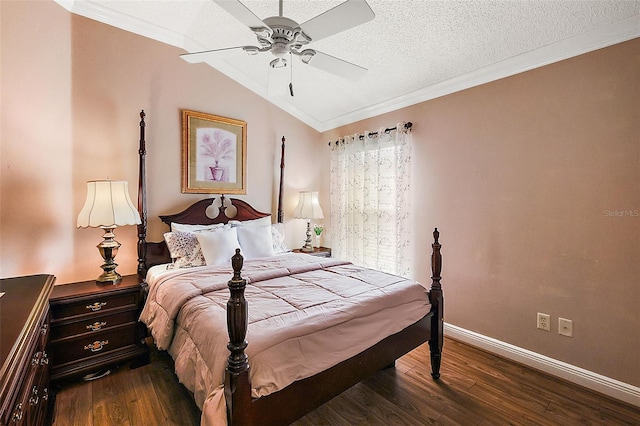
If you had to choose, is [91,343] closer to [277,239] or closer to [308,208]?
[277,239]

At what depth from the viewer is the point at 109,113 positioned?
279cm

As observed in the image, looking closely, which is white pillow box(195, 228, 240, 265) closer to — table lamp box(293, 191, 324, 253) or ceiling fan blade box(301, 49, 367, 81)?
table lamp box(293, 191, 324, 253)

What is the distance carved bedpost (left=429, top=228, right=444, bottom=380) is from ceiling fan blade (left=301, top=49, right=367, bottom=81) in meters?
1.28

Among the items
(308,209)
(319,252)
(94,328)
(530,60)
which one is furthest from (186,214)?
(530,60)

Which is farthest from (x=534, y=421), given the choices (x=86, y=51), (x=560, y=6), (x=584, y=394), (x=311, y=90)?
(x=86, y=51)

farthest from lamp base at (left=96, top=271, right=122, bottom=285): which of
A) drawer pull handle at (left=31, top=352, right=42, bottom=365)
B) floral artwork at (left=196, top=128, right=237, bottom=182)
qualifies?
→ floral artwork at (left=196, top=128, right=237, bottom=182)

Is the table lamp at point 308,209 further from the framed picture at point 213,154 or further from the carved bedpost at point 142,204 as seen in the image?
the carved bedpost at point 142,204

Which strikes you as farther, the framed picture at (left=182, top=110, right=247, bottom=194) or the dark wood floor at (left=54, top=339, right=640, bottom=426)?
the framed picture at (left=182, top=110, right=247, bottom=194)

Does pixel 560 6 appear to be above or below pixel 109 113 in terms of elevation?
above

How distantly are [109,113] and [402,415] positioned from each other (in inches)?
133

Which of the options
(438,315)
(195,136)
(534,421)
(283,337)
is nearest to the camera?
(283,337)

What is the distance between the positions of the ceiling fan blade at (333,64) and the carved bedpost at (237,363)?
1398mm

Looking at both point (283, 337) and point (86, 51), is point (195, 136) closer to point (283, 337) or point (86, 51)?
point (86, 51)

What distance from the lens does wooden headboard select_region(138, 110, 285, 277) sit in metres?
2.85
